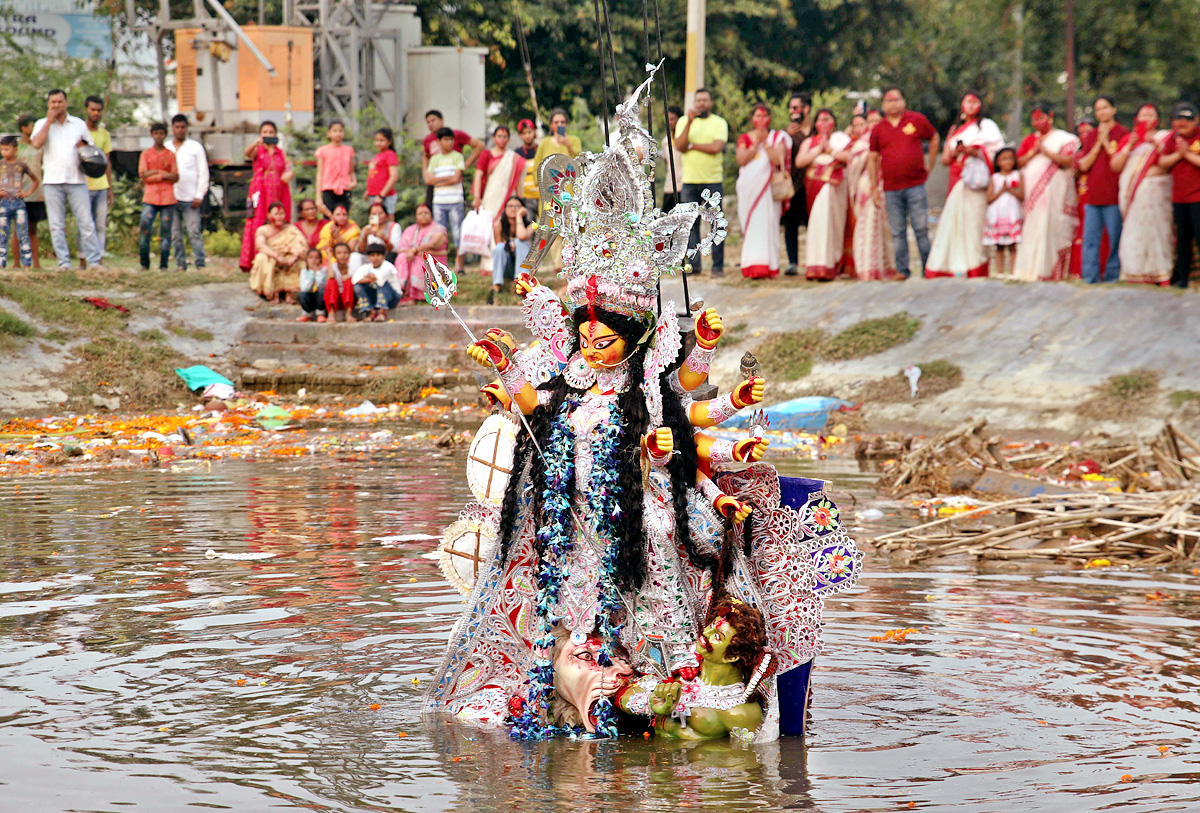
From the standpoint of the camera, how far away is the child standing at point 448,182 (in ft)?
56.9

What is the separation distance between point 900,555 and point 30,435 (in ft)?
26.6

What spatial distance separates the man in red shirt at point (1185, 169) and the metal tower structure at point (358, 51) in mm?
11947

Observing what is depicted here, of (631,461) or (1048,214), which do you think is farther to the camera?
(1048,214)

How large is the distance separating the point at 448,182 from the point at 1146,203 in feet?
25.4

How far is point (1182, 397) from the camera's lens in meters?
12.3

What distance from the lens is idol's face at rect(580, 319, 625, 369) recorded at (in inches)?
217

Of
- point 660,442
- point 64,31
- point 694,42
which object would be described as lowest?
point 660,442

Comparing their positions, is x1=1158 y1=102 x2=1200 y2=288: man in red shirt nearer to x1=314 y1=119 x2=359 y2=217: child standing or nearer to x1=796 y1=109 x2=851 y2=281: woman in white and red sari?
x1=796 y1=109 x2=851 y2=281: woman in white and red sari

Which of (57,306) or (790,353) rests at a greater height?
(57,306)

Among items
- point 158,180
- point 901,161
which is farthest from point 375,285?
point 901,161

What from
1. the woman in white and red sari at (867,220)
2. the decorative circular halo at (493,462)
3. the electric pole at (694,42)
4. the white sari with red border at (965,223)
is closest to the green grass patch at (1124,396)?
the white sari with red border at (965,223)

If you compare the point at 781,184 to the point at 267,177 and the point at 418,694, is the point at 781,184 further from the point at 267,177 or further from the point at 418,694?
the point at 418,694

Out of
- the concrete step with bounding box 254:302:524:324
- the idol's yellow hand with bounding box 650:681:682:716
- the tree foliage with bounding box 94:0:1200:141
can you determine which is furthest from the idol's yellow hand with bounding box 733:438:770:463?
the tree foliage with bounding box 94:0:1200:141

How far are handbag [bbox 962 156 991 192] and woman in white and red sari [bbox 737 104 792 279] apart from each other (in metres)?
2.09
